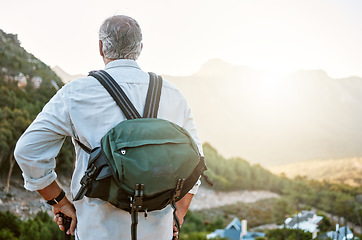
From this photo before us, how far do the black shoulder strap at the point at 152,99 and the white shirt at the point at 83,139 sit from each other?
0.05ft

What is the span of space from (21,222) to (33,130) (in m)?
2.24

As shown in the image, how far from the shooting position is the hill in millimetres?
5754

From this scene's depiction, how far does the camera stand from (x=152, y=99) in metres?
0.89

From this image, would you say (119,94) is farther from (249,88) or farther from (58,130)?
(249,88)

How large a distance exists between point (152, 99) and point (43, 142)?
284 mm

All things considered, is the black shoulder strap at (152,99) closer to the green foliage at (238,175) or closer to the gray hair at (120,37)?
the gray hair at (120,37)

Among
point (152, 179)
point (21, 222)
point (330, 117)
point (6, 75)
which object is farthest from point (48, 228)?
point (330, 117)

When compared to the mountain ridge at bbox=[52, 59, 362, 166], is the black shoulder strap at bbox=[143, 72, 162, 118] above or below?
above

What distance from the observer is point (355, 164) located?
6070mm

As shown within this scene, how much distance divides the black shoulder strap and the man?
0.01 m

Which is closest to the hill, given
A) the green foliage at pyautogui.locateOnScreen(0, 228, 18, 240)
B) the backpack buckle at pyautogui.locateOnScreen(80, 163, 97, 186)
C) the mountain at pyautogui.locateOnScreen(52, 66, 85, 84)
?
the mountain at pyautogui.locateOnScreen(52, 66, 85, 84)

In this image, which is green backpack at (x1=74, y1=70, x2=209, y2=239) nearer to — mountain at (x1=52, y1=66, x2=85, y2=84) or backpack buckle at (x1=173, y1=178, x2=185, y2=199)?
backpack buckle at (x1=173, y1=178, x2=185, y2=199)

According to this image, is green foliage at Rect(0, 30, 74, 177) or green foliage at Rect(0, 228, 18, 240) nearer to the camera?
green foliage at Rect(0, 228, 18, 240)

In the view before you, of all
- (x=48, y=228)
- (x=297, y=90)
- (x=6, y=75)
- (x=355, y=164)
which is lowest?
(x=355, y=164)
